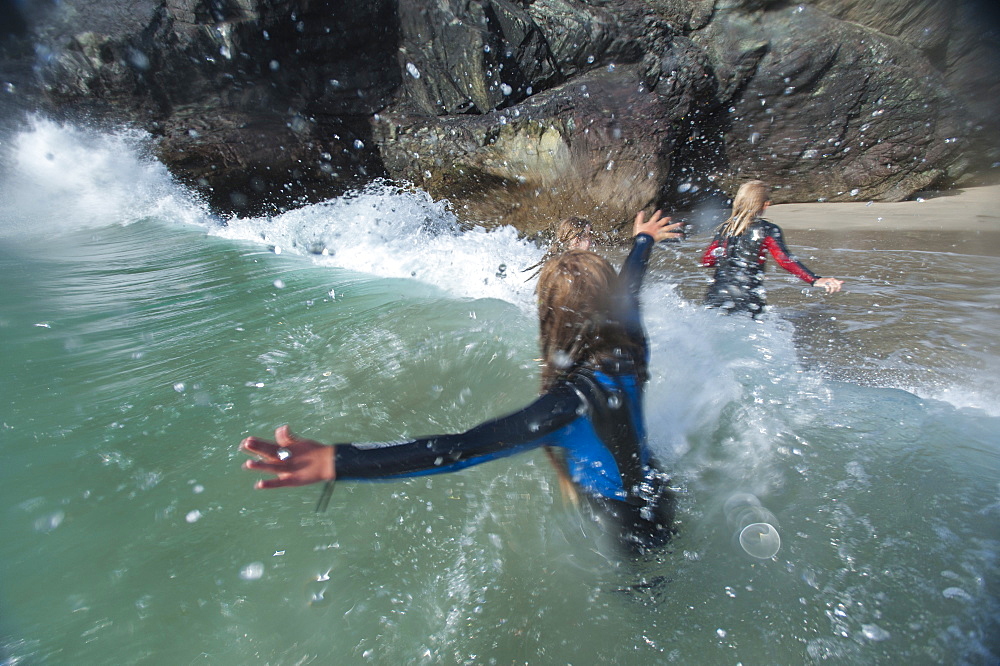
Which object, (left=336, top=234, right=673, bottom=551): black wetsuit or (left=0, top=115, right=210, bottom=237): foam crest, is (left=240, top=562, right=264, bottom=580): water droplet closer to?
(left=336, top=234, right=673, bottom=551): black wetsuit

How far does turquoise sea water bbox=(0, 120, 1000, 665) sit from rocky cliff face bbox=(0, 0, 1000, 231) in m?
2.84

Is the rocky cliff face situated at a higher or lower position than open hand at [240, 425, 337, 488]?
higher

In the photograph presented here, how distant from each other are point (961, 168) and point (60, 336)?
33.2 feet

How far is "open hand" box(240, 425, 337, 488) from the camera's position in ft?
3.65

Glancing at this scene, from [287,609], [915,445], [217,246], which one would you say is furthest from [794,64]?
[287,609]

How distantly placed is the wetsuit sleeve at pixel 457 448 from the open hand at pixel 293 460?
0.09ft

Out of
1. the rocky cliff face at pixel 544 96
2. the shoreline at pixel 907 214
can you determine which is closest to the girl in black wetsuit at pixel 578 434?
the rocky cliff face at pixel 544 96

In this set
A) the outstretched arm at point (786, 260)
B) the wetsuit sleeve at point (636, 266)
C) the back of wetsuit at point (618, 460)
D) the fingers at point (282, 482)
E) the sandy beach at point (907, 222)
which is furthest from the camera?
the sandy beach at point (907, 222)

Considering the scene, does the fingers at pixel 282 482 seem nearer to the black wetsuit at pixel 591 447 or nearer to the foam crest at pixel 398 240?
the black wetsuit at pixel 591 447

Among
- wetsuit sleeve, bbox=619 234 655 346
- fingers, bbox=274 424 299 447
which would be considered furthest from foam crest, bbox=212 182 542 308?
fingers, bbox=274 424 299 447

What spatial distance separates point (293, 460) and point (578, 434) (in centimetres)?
74

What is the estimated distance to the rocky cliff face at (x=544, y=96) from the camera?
600cm

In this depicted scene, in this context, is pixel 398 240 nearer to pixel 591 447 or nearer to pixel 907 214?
pixel 591 447

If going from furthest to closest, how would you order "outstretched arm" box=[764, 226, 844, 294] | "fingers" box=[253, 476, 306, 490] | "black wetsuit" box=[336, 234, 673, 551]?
"outstretched arm" box=[764, 226, 844, 294]
"black wetsuit" box=[336, 234, 673, 551]
"fingers" box=[253, 476, 306, 490]
